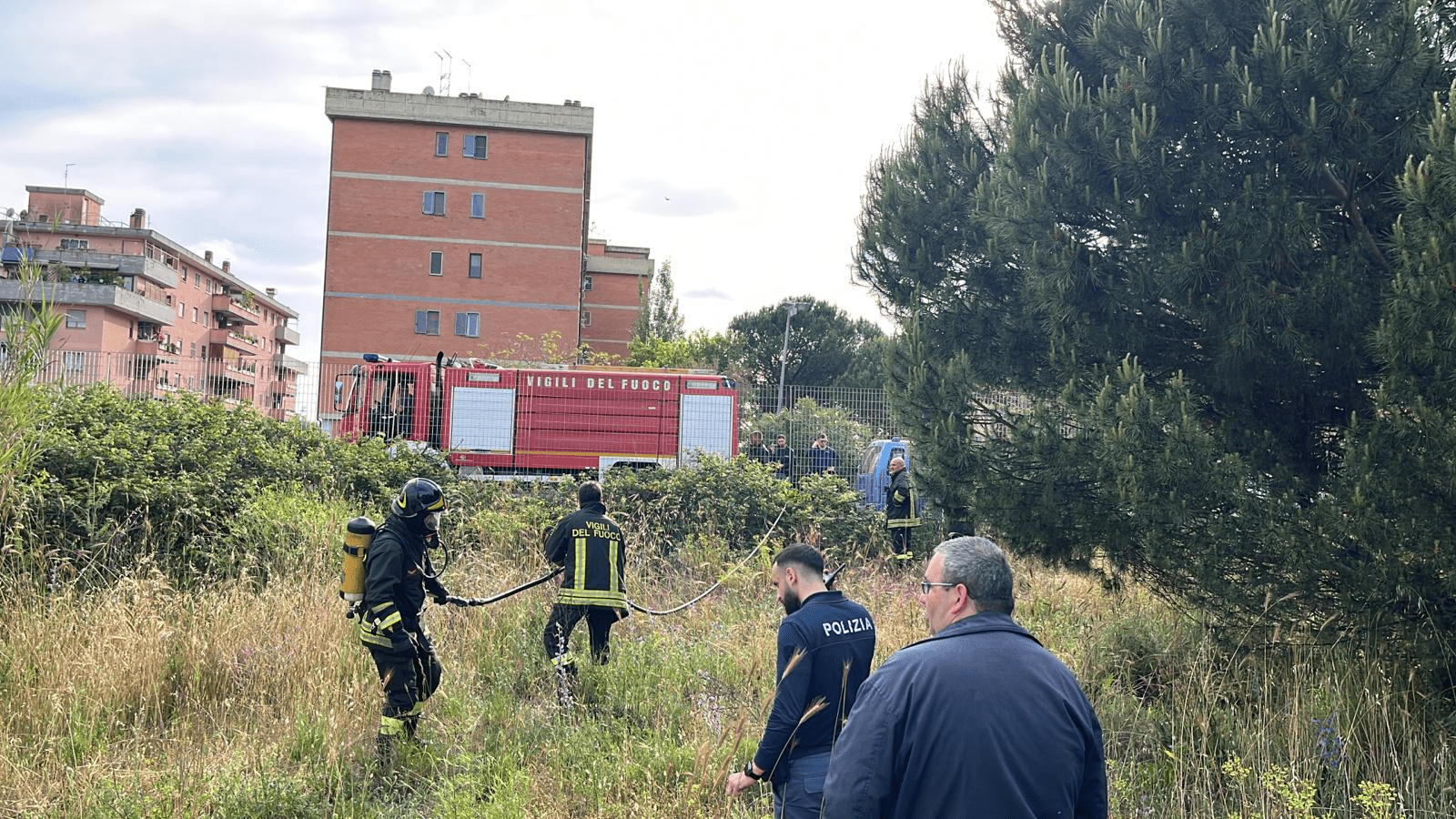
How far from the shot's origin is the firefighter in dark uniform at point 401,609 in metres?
6.61

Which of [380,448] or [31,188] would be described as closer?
[380,448]

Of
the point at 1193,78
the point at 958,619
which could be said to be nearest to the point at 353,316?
the point at 1193,78

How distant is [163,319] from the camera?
228 feet

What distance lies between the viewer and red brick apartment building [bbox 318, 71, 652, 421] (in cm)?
4925

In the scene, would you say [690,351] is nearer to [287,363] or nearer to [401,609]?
[401,609]

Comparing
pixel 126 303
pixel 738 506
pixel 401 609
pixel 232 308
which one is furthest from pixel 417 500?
pixel 232 308

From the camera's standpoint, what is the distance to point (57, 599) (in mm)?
8539

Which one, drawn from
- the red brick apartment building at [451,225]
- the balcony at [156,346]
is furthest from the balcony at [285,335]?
the red brick apartment building at [451,225]

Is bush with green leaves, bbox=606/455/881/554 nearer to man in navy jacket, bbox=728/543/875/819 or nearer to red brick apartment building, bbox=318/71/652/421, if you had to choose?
man in navy jacket, bbox=728/543/875/819

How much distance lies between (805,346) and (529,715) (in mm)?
53244

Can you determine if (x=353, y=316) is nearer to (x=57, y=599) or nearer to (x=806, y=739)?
(x=57, y=599)

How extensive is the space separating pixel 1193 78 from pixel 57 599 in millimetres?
9360

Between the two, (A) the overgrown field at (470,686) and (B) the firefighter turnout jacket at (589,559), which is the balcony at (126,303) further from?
(B) the firefighter turnout jacket at (589,559)

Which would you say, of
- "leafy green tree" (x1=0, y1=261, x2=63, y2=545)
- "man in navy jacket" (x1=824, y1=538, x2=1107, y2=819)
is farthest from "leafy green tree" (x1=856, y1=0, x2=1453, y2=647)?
"leafy green tree" (x1=0, y1=261, x2=63, y2=545)
